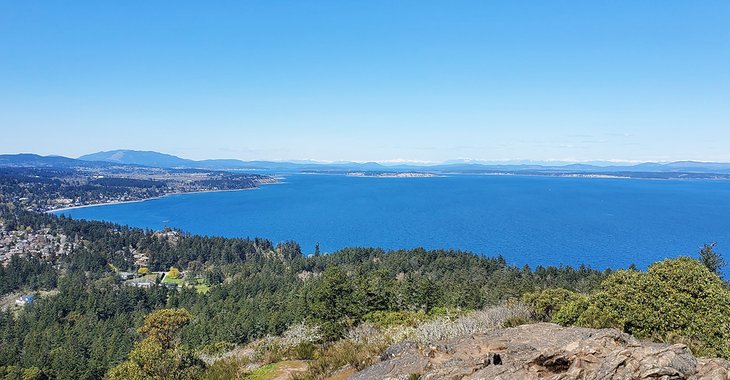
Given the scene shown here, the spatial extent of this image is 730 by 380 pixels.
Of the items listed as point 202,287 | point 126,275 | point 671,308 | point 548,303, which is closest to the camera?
point 671,308

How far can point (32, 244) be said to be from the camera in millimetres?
103125

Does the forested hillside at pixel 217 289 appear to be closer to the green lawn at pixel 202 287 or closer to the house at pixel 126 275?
the green lawn at pixel 202 287

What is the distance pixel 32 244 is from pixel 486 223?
406 feet

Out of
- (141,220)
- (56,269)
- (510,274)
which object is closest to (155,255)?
(56,269)

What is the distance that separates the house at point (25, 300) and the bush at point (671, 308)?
262 ft

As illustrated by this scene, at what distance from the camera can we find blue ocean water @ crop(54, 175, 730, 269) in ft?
304

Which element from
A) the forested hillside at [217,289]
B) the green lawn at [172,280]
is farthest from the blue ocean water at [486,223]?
the green lawn at [172,280]

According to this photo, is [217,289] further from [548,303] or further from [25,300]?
[548,303]

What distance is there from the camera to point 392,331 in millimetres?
16875

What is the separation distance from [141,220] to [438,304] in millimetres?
140452

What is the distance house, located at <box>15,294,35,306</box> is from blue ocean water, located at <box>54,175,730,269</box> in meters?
53.7

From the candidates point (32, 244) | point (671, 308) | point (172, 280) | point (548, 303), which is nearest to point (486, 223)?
point (172, 280)

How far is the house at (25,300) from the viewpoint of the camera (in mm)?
65562

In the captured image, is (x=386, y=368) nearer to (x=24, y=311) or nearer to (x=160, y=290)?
(x=160, y=290)
